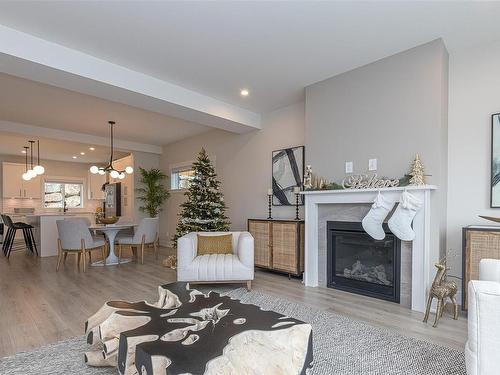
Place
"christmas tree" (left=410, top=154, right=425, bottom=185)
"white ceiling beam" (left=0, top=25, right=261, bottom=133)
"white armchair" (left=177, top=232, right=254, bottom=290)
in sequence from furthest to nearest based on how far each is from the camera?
"white armchair" (left=177, top=232, right=254, bottom=290), "christmas tree" (left=410, top=154, right=425, bottom=185), "white ceiling beam" (left=0, top=25, right=261, bottom=133)

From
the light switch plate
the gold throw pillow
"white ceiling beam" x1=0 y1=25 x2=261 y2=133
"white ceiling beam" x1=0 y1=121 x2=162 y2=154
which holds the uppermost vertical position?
"white ceiling beam" x1=0 y1=25 x2=261 y2=133

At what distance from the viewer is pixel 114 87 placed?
11.1ft

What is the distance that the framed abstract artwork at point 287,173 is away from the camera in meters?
4.54

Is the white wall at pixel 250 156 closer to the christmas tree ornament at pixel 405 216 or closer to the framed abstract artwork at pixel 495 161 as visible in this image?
the christmas tree ornament at pixel 405 216

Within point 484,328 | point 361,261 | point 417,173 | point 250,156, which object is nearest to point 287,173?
point 250,156

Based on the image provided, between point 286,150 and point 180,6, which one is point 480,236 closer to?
point 286,150

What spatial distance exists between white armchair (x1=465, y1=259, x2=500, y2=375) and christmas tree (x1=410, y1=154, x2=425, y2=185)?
1591mm

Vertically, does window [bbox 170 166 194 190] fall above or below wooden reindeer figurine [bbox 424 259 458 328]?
above

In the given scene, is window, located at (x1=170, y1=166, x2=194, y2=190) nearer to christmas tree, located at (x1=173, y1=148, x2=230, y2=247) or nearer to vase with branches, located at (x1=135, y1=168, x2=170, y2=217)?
vase with branches, located at (x1=135, y1=168, x2=170, y2=217)

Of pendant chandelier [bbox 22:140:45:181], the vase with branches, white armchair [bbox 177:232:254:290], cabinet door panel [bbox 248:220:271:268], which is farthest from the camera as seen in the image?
the vase with branches

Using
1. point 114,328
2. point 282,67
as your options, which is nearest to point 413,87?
point 282,67

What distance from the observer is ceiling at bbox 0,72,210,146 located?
407 cm

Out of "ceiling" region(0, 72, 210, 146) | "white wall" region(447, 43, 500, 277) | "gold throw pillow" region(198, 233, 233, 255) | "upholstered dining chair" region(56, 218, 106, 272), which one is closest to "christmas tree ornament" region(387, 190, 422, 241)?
"white wall" region(447, 43, 500, 277)

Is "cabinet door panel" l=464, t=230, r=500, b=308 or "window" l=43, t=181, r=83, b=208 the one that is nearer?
"cabinet door panel" l=464, t=230, r=500, b=308
